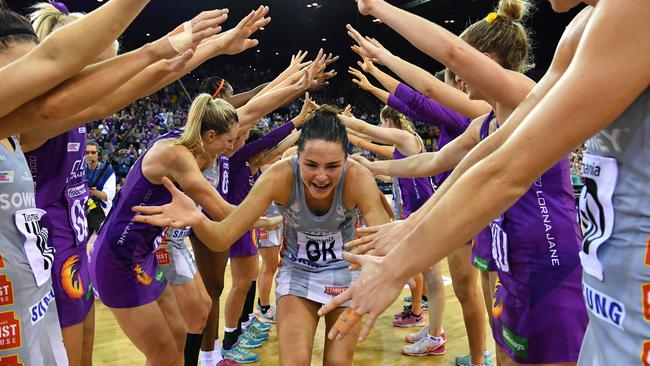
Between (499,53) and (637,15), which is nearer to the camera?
(637,15)

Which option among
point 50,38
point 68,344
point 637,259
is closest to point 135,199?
point 68,344

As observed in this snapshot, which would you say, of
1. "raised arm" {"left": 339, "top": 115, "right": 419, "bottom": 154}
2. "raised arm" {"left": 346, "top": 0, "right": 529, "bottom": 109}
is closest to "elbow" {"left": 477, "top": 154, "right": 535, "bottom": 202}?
"raised arm" {"left": 346, "top": 0, "right": 529, "bottom": 109}

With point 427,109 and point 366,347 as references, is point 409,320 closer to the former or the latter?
point 366,347

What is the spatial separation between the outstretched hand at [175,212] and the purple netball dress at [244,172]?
2407mm

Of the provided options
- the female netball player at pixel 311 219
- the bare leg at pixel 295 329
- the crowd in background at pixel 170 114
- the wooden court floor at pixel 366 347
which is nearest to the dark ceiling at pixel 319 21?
the crowd in background at pixel 170 114

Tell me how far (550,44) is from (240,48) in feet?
59.6

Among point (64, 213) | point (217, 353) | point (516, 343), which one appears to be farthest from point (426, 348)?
point (64, 213)

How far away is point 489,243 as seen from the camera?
293 centimetres

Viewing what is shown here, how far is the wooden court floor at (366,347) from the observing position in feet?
13.8

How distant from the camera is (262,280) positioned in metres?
5.54

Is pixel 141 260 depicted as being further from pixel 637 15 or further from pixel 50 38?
pixel 637 15

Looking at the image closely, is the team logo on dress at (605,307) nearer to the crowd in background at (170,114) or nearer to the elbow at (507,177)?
the elbow at (507,177)

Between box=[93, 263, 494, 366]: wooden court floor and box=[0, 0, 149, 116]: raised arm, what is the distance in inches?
131

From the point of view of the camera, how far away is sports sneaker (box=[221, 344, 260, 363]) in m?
4.27
